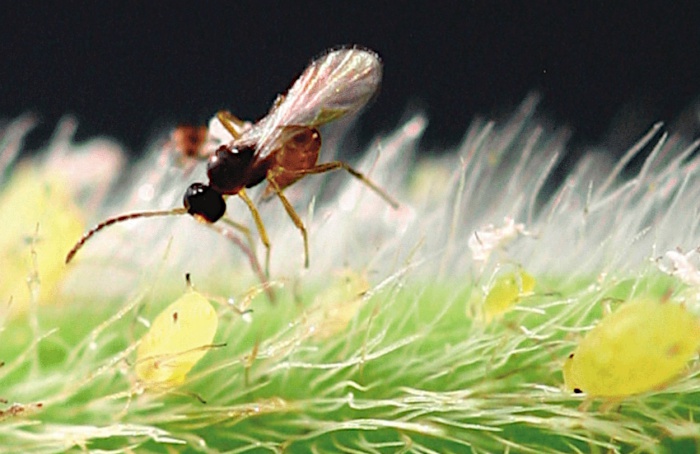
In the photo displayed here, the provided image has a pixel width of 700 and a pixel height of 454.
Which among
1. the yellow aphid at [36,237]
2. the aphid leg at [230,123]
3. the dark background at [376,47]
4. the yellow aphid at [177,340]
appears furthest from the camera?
the dark background at [376,47]

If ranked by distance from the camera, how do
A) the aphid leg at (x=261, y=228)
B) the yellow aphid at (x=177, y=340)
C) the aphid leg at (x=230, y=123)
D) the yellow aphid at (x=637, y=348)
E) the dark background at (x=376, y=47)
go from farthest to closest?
A: the dark background at (x=376, y=47) → the aphid leg at (x=230, y=123) → the aphid leg at (x=261, y=228) → the yellow aphid at (x=177, y=340) → the yellow aphid at (x=637, y=348)

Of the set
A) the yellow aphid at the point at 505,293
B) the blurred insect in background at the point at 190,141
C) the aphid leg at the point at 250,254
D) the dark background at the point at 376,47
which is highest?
the dark background at the point at 376,47

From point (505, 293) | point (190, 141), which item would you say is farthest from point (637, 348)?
point (190, 141)

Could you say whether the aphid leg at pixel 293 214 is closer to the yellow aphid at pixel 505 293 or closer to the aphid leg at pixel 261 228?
the aphid leg at pixel 261 228

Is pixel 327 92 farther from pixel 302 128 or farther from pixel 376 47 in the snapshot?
pixel 376 47

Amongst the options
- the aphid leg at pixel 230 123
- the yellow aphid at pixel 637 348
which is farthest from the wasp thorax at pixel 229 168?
the yellow aphid at pixel 637 348

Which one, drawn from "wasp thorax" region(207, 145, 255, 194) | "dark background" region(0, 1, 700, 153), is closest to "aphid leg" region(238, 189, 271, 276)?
"wasp thorax" region(207, 145, 255, 194)

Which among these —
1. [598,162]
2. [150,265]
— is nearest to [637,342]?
[150,265]

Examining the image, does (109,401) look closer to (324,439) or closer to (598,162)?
(324,439)
